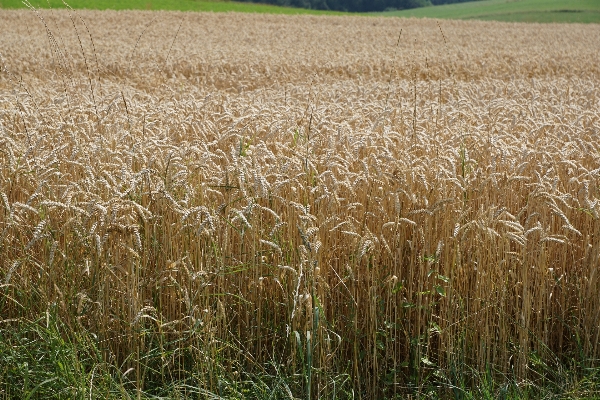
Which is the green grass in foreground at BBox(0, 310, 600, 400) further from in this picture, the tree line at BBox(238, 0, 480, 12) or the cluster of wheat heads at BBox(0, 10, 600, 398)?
the tree line at BBox(238, 0, 480, 12)

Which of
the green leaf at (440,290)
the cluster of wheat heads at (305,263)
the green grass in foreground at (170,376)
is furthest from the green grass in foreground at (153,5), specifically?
the green leaf at (440,290)

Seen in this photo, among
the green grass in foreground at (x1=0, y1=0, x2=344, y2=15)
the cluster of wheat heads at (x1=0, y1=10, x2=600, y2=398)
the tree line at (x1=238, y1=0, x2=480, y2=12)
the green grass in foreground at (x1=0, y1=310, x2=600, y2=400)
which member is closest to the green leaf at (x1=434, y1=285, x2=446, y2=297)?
the cluster of wheat heads at (x1=0, y1=10, x2=600, y2=398)

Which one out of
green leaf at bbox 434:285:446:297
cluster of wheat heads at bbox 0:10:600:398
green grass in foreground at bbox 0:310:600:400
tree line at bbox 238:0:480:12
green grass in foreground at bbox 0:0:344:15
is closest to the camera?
green grass in foreground at bbox 0:310:600:400

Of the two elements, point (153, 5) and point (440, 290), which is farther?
point (153, 5)

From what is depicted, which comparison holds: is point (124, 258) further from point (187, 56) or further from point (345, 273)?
point (187, 56)

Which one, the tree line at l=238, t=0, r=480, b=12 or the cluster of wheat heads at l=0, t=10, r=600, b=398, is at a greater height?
the tree line at l=238, t=0, r=480, b=12

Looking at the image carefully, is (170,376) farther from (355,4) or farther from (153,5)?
(355,4)

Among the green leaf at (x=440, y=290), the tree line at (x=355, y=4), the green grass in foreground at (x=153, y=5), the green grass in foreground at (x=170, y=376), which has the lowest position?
the green grass in foreground at (x=170, y=376)

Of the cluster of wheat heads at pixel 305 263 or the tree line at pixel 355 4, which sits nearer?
the cluster of wheat heads at pixel 305 263

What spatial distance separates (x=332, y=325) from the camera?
3.37 m

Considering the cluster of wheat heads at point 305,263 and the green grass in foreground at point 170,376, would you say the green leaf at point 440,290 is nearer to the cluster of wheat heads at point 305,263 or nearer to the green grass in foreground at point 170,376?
the cluster of wheat heads at point 305,263

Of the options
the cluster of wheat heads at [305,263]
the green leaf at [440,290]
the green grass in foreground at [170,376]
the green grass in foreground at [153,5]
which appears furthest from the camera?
the green grass in foreground at [153,5]

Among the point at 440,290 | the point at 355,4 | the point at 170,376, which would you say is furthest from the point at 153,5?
the point at 355,4

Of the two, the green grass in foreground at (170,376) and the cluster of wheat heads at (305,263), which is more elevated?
the cluster of wheat heads at (305,263)
